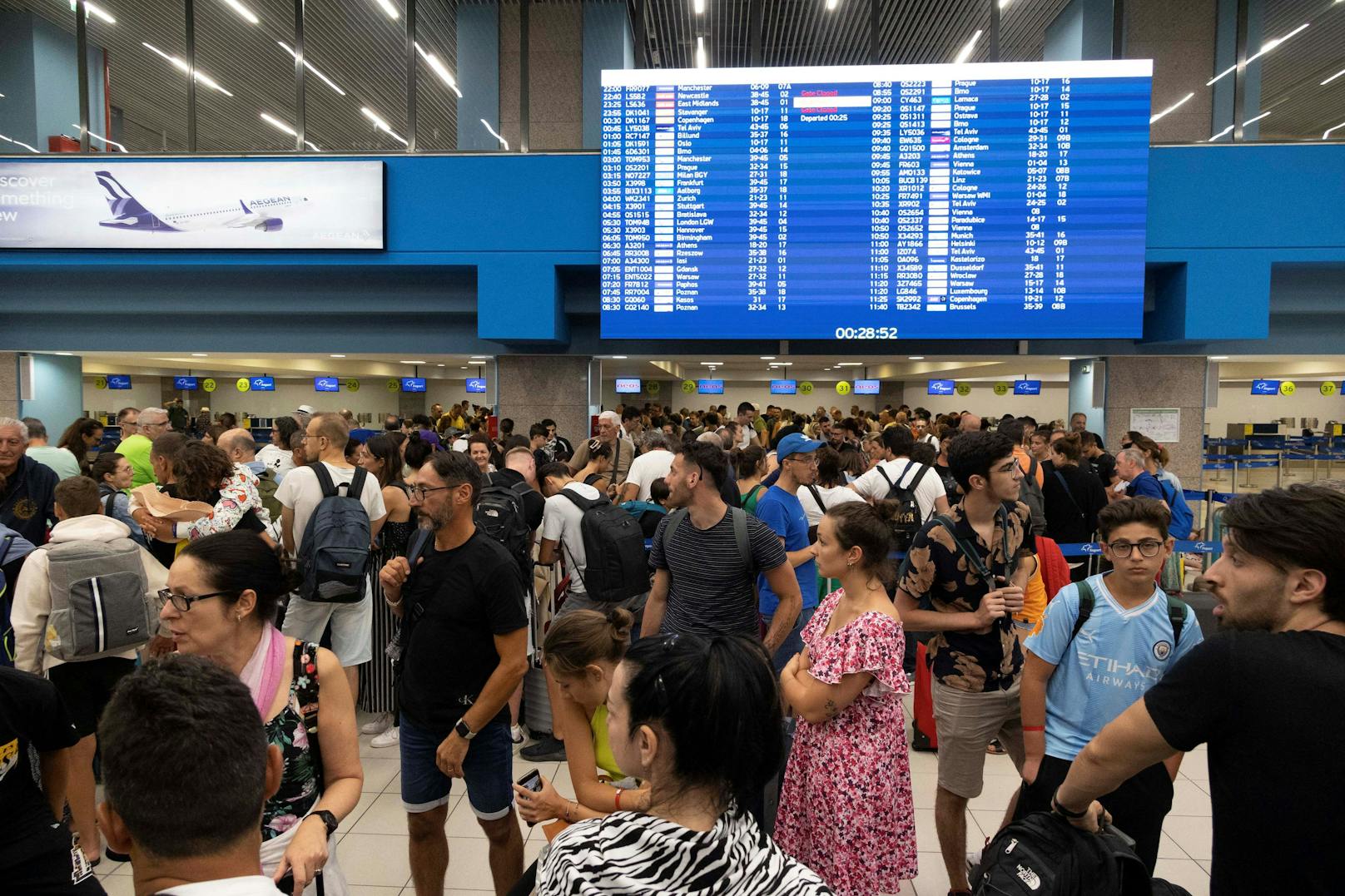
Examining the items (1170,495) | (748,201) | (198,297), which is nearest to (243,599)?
(1170,495)

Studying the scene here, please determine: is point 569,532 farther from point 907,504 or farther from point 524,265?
point 524,265

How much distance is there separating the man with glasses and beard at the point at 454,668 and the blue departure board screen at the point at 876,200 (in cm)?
603

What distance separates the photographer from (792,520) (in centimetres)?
448

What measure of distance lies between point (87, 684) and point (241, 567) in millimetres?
2013

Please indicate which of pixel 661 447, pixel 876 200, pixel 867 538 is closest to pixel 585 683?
pixel 867 538

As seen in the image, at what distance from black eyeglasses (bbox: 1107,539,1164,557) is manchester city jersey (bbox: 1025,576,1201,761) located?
15 centimetres

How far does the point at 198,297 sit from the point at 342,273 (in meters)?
1.95

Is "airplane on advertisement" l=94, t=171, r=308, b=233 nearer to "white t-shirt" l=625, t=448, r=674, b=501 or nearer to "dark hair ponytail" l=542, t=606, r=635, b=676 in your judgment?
"white t-shirt" l=625, t=448, r=674, b=501

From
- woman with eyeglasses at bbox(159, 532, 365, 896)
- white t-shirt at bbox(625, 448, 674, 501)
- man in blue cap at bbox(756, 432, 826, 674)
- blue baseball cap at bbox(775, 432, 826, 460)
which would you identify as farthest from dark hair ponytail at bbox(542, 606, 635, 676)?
white t-shirt at bbox(625, 448, 674, 501)

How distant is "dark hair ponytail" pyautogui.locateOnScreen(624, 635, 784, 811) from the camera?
1.35 metres

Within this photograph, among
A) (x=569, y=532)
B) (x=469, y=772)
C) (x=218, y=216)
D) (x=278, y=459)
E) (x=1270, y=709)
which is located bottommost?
(x=469, y=772)

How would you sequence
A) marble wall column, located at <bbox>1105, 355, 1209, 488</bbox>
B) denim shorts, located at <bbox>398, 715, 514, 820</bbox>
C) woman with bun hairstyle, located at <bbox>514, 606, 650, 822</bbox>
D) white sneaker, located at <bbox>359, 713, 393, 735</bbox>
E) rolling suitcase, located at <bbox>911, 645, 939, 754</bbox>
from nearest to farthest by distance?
1. woman with bun hairstyle, located at <bbox>514, 606, 650, 822</bbox>
2. denim shorts, located at <bbox>398, 715, 514, 820</bbox>
3. rolling suitcase, located at <bbox>911, 645, 939, 754</bbox>
4. white sneaker, located at <bbox>359, 713, 393, 735</bbox>
5. marble wall column, located at <bbox>1105, 355, 1209, 488</bbox>

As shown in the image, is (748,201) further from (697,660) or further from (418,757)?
(697,660)

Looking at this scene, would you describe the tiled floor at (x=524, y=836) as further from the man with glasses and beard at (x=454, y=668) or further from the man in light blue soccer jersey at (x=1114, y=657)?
the man in light blue soccer jersey at (x=1114, y=657)
